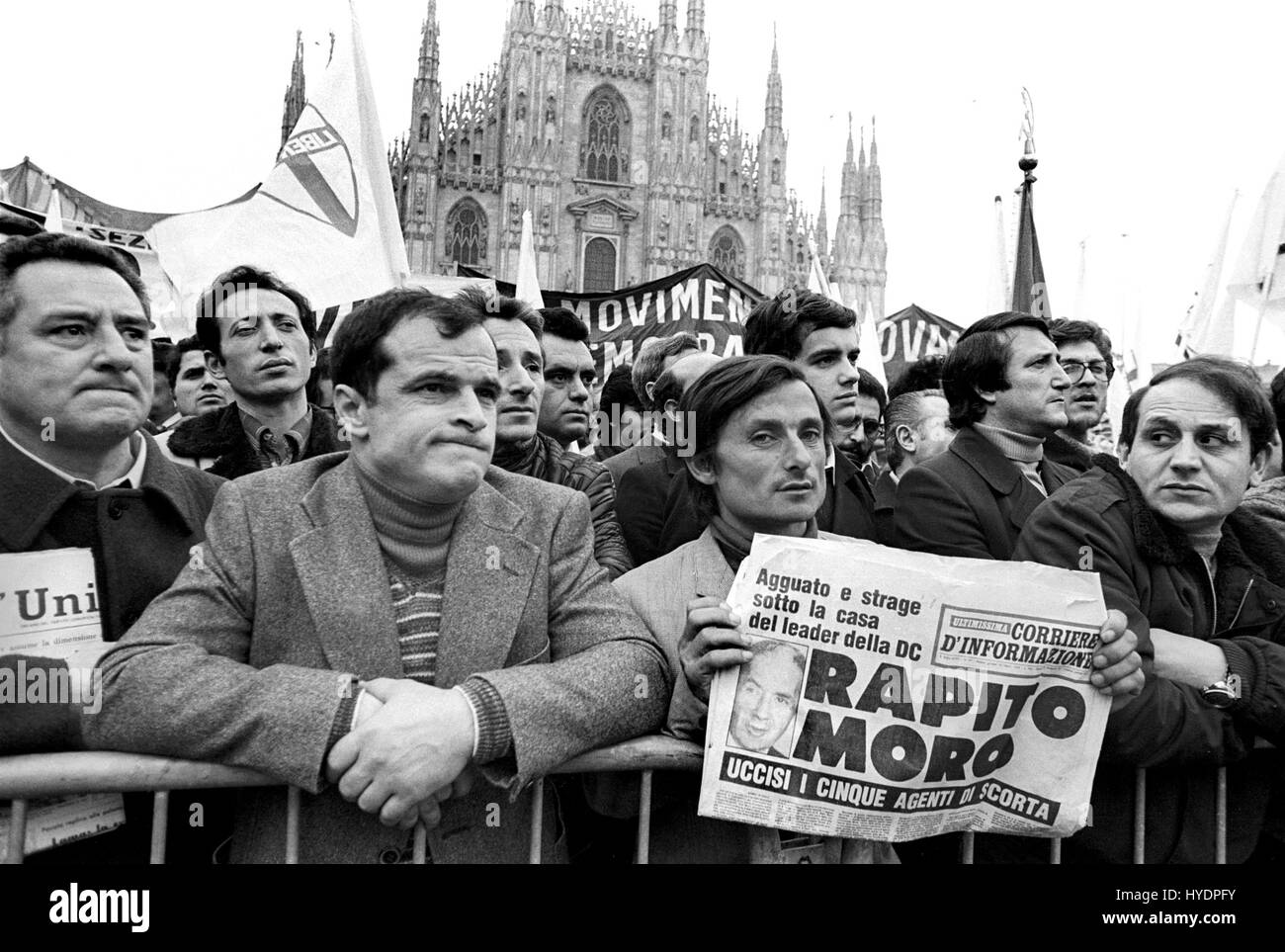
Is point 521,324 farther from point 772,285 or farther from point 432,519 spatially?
point 772,285

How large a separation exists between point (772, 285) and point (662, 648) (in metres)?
35.5

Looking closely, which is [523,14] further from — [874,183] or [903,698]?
[903,698]

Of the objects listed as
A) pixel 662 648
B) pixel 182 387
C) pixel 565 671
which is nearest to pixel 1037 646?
pixel 662 648

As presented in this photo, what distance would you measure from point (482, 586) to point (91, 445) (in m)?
0.91

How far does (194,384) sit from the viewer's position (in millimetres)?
4250

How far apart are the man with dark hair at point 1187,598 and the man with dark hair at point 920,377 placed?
2.36 meters

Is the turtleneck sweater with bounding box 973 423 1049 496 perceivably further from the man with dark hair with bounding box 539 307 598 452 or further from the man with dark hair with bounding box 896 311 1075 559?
the man with dark hair with bounding box 539 307 598 452

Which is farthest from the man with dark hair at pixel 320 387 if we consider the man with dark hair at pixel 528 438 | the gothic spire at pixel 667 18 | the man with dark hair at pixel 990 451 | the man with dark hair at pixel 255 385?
the gothic spire at pixel 667 18

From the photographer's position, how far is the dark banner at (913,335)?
30.2 ft

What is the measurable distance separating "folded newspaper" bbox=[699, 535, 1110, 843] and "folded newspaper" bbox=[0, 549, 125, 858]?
43.4 inches

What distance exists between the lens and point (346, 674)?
1719 millimetres

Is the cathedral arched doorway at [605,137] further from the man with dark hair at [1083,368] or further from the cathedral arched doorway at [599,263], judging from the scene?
the man with dark hair at [1083,368]

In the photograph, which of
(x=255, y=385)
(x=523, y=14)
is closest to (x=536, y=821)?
(x=255, y=385)

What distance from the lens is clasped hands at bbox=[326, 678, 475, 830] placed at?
1615mm
